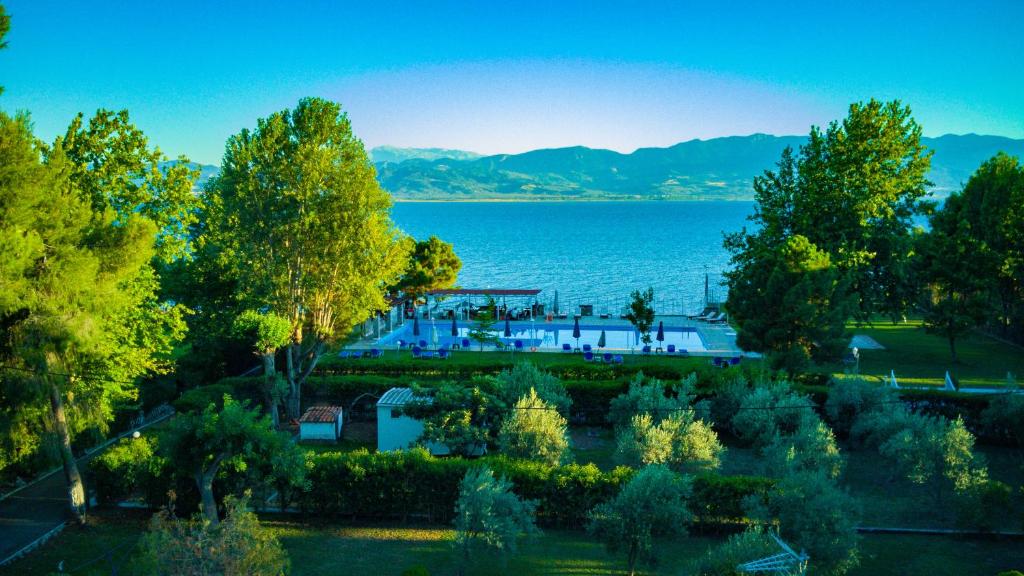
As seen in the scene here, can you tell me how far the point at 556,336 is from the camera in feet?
115

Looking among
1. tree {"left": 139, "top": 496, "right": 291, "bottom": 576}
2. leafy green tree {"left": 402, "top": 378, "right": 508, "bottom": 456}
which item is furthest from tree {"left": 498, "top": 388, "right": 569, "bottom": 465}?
tree {"left": 139, "top": 496, "right": 291, "bottom": 576}

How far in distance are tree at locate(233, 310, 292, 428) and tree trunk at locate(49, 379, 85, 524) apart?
5430 millimetres

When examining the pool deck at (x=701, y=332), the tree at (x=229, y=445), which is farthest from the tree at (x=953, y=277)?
the tree at (x=229, y=445)

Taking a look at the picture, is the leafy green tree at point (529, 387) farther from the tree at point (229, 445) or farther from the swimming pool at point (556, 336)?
the swimming pool at point (556, 336)

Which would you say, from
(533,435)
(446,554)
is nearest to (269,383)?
(533,435)

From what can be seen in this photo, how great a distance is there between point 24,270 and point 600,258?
10514 cm

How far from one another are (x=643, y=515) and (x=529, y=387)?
26.3ft

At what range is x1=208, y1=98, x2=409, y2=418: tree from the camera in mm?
22328

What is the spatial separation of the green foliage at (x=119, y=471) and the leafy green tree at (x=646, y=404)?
1252 centimetres

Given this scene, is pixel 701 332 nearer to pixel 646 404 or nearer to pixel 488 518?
pixel 646 404

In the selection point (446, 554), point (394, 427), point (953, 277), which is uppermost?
point (953, 277)

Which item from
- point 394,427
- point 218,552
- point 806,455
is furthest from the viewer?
point 394,427

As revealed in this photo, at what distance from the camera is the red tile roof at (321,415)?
2131cm

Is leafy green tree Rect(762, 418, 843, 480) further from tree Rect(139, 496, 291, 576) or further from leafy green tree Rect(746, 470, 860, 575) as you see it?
tree Rect(139, 496, 291, 576)
